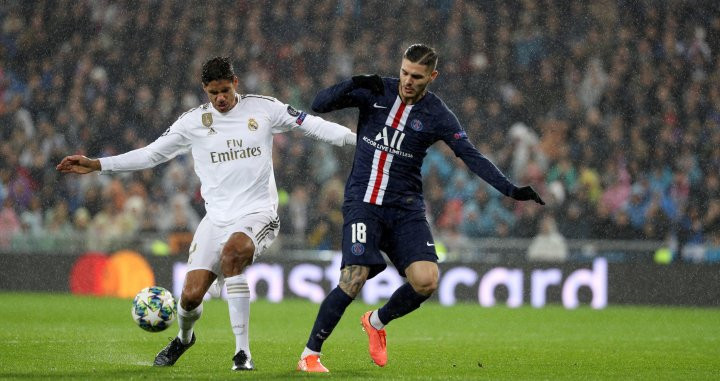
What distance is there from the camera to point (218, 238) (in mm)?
7934

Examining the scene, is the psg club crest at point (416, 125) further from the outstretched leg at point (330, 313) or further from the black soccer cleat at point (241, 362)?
the black soccer cleat at point (241, 362)

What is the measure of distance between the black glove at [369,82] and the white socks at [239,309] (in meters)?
1.50

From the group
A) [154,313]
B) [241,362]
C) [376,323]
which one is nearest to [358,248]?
[376,323]

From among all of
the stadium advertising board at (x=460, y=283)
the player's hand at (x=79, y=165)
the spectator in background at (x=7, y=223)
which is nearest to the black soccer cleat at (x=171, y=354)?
the player's hand at (x=79, y=165)

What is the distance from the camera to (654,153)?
17906 millimetres

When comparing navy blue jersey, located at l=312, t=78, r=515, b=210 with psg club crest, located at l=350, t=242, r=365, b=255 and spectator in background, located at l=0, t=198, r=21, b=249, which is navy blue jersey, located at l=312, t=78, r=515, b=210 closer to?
psg club crest, located at l=350, t=242, r=365, b=255

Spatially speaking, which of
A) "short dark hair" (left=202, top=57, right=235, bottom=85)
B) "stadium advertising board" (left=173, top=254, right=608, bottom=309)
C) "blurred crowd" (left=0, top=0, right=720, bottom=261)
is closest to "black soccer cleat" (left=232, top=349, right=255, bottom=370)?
"short dark hair" (left=202, top=57, right=235, bottom=85)

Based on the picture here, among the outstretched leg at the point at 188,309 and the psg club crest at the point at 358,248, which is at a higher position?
the psg club crest at the point at 358,248

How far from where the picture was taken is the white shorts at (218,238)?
25.8ft

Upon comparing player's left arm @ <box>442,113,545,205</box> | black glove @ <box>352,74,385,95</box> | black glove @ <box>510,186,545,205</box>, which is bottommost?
black glove @ <box>510,186,545,205</box>

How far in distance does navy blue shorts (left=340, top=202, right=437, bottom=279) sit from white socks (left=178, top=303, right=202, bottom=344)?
1.11m

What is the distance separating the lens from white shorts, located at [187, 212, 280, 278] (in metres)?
7.86

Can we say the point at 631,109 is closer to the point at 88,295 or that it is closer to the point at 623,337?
the point at 623,337

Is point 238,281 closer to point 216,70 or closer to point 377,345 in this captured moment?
point 377,345
